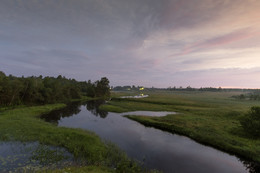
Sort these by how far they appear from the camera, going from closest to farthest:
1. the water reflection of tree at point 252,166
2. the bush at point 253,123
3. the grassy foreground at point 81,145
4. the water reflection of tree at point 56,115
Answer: the grassy foreground at point 81,145 → the water reflection of tree at point 252,166 → the bush at point 253,123 → the water reflection of tree at point 56,115

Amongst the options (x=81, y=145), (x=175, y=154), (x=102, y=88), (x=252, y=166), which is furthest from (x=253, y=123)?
(x=102, y=88)

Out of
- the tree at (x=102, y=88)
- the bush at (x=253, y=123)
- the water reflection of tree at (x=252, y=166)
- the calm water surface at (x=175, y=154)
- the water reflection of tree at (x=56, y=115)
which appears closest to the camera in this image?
the water reflection of tree at (x=252, y=166)

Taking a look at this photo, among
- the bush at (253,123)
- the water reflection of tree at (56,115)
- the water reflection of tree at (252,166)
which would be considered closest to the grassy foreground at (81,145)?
the water reflection of tree at (56,115)

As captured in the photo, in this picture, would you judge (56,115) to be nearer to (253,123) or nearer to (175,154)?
(175,154)

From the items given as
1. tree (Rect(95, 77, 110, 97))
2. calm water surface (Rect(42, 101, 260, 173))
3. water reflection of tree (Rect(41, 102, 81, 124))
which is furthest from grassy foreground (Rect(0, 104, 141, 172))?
tree (Rect(95, 77, 110, 97))

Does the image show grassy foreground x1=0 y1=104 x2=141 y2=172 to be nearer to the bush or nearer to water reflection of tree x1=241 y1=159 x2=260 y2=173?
water reflection of tree x1=241 y1=159 x2=260 y2=173

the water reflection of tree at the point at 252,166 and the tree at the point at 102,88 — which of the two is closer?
the water reflection of tree at the point at 252,166

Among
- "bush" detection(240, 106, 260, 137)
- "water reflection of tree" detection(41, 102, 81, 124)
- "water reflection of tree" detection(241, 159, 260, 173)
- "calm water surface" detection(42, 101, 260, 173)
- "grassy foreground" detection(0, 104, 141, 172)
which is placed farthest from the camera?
"water reflection of tree" detection(41, 102, 81, 124)

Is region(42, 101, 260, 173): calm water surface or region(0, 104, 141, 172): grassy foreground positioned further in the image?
region(42, 101, 260, 173): calm water surface

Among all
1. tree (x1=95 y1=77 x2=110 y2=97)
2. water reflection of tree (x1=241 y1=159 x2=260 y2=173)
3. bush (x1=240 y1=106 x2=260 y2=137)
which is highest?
tree (x1=95 y1=77 x2=110 y2=97)

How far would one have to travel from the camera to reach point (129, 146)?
77.3 ft

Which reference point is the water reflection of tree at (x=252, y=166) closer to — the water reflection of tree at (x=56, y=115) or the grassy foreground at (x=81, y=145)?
the grassy foreground at (x=81, y=145)

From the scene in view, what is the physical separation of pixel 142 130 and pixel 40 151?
913 inches

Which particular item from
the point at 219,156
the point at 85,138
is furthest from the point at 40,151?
the point at 219,156
